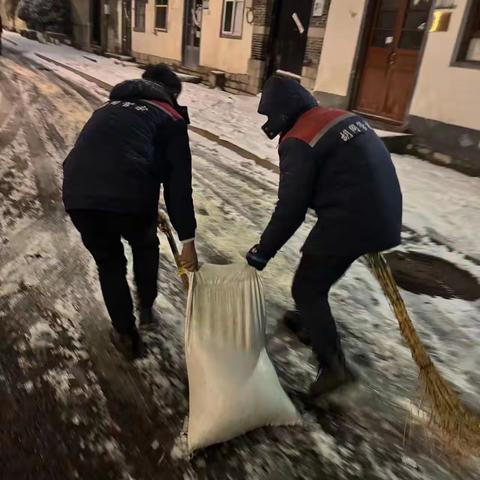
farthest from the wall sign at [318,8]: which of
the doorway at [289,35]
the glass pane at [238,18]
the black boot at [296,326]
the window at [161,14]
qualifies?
the black boot at [296,326]

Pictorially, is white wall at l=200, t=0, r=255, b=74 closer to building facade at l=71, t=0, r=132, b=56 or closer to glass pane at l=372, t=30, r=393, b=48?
glass pane at l=372, t=30, r=393, b=48

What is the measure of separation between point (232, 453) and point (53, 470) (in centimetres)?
76

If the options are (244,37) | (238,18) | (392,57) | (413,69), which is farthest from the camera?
(238,18)

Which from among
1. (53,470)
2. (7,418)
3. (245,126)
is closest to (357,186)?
(53,470)

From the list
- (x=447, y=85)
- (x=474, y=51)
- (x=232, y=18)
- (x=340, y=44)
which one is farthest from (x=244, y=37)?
(x=474, y=51)

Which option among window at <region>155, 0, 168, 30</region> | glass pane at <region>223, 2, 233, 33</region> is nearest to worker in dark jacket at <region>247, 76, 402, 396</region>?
glass pane at <region>223, 2, 233, 33</region>

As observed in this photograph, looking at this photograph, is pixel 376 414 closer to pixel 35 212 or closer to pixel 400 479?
pixel 400 479

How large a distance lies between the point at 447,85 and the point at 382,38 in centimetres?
212

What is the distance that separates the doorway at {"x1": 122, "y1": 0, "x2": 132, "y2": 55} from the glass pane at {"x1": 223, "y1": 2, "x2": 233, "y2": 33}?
7.62 metres

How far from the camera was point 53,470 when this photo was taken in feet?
6.21

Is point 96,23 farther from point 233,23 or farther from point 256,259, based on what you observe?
point 256,259

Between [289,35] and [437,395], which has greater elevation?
[289,35]

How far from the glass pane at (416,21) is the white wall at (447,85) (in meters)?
0.55

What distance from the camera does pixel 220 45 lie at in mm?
13641
